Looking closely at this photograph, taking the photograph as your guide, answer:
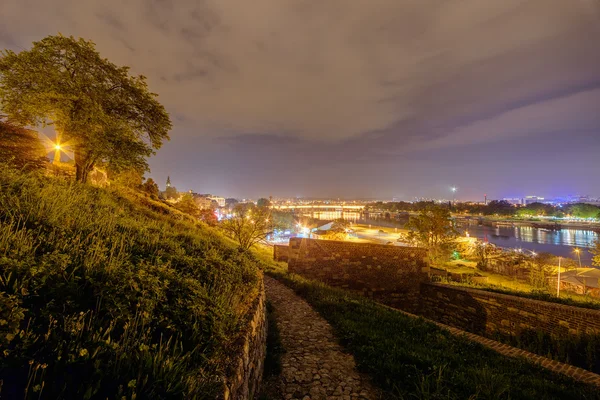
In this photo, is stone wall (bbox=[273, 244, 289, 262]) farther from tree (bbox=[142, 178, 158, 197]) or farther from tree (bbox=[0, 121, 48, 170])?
tree (bbox=[142, 178, 158, 197])

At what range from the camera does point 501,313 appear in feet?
30.6

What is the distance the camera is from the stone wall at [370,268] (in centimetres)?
1371

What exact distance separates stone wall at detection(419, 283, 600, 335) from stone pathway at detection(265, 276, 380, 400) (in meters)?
7.19

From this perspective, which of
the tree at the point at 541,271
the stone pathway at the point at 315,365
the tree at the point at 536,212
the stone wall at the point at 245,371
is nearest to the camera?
the stone wall at the point at 245,371

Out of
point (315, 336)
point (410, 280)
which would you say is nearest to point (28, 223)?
point (315, 336)

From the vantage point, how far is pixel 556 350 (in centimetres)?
762

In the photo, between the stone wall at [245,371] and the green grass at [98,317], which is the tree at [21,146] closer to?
the green grass at [98,317]

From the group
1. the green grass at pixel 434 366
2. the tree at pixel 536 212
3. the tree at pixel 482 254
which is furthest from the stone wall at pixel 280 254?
the tree at pixel 536 212

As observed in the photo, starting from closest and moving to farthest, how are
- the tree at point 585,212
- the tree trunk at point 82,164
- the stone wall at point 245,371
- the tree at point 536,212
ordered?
the stone wall at point 245,371 < the tree trunk at point 82,164 < the tree at point 585,212 < the tree at point 536,212

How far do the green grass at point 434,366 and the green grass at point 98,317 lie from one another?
10.1 feet

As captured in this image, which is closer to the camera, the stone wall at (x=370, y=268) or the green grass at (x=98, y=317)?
the green grass at (x=98, y=317)

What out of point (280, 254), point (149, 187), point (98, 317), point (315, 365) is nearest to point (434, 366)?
point (315, 365)

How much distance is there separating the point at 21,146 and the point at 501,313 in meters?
23.1

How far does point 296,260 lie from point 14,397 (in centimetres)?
1364
